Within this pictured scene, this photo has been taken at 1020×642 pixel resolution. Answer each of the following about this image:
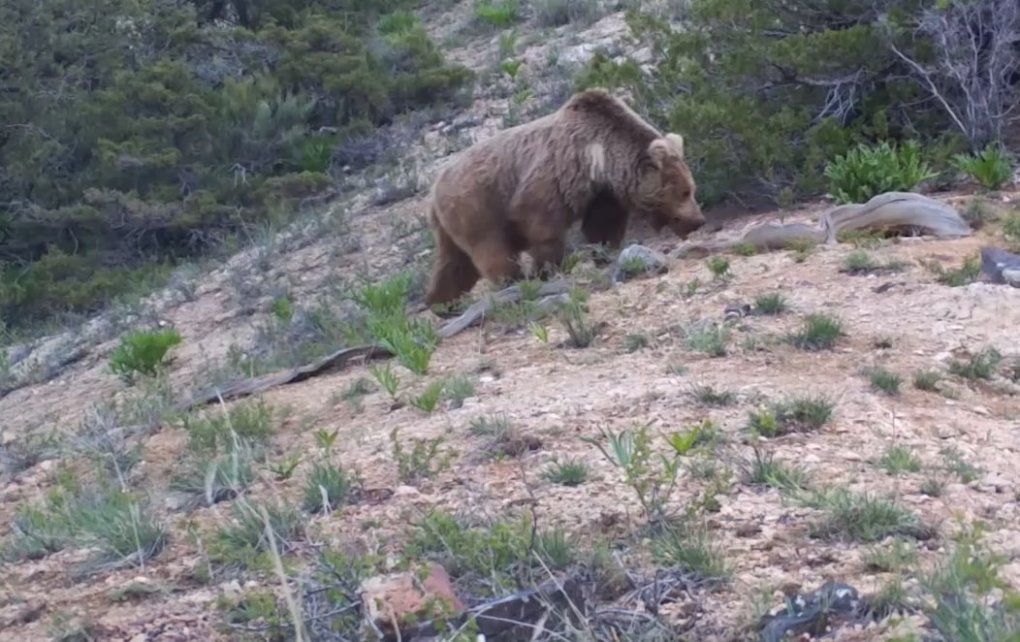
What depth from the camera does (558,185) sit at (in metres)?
9.59

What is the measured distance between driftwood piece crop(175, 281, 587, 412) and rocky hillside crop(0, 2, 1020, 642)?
0.28 ft

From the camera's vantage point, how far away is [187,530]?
20.1 feet

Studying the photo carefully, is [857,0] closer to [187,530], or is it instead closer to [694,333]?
[694,333]

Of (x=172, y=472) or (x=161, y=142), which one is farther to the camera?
(x=161, y=142)

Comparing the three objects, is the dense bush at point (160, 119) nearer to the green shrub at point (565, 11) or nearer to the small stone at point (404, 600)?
the green shrub at point (565, 11)

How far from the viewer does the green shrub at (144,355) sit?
34.9ft

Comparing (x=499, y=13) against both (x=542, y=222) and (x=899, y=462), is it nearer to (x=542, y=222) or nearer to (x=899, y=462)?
(x=542, y=222)

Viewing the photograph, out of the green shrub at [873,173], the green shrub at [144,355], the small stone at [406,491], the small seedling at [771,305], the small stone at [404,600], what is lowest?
the green shrub at [144,355]

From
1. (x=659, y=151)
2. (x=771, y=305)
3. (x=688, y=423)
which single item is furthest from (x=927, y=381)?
(x=659, y=151)

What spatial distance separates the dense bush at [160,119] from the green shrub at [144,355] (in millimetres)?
4963

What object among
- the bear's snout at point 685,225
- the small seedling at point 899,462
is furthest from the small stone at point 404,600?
the bear's snout at point 685,225

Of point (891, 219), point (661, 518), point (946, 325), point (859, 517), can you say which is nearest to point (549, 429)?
point (661, 518)

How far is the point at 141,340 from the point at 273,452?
3.87 m

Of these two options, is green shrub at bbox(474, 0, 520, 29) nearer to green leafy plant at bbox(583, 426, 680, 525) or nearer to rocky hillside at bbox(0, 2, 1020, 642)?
rocky hillside at bbox(0, 2, 1020, 642)
